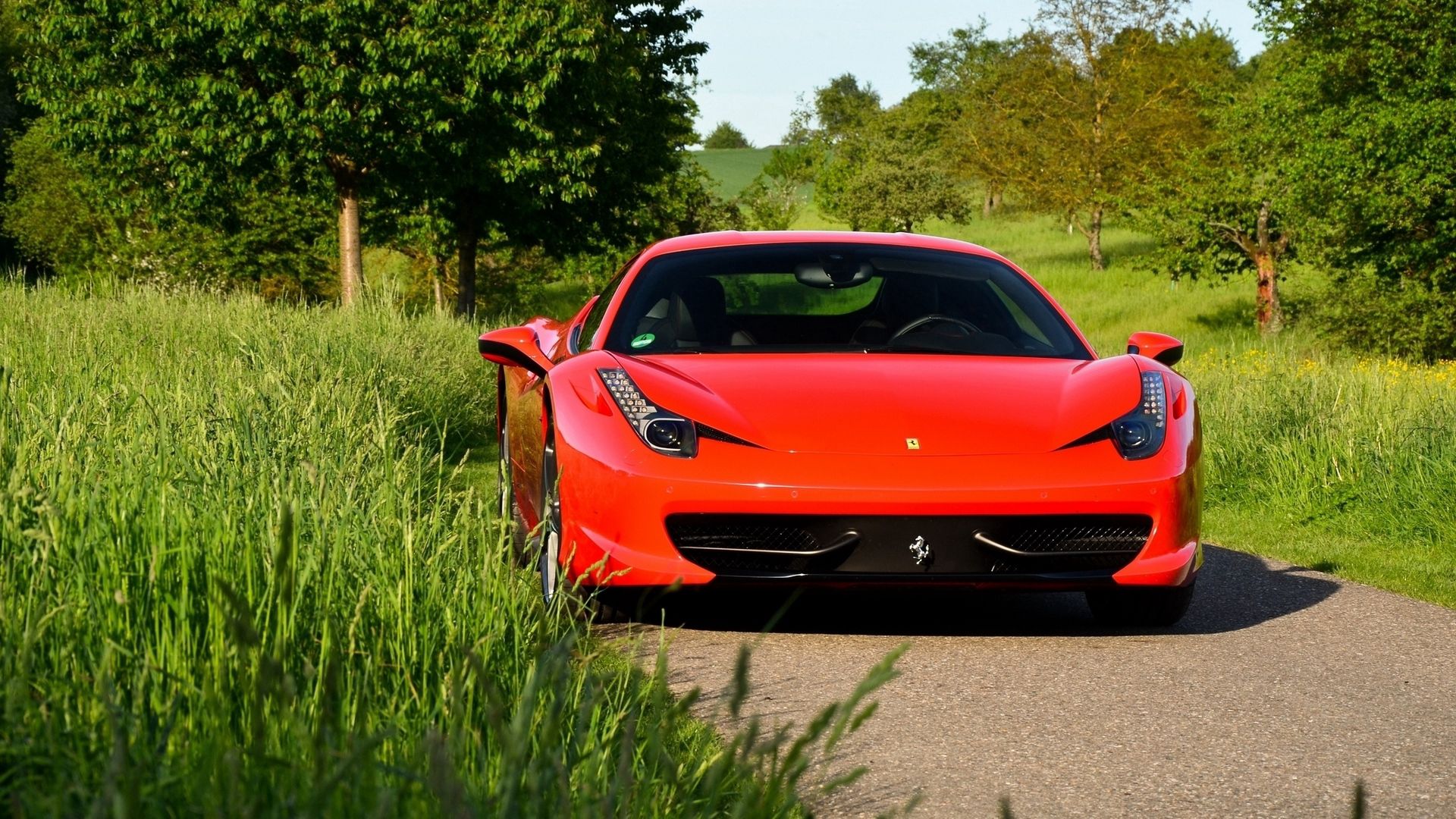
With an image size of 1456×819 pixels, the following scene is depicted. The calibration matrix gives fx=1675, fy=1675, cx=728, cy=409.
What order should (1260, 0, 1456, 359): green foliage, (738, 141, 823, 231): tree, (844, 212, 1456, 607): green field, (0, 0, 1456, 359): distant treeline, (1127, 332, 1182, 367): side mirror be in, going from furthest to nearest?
(738, 141, 823, 231): tree < (0, 0, 1456, 359): distant treeline < (1260, 0, 1456, 359): green foliage < (844, 212, 1456, 607): green field < (1127, 332, 1182, 367): side mirror

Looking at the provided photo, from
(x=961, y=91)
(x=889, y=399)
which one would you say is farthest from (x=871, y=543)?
(x=961, y=91)

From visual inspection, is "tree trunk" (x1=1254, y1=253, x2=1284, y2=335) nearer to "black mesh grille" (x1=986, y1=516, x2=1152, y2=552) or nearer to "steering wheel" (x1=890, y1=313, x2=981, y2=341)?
"steering wheel" (x1=890, y1=313, x2=981, y2=341)

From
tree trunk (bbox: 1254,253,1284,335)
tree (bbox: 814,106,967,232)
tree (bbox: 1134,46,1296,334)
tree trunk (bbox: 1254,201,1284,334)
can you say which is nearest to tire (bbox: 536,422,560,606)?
tree (bbox: 1134,46,1296,334)

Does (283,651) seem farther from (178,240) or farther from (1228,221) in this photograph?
(178,240)

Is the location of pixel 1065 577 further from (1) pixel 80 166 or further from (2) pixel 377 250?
(2) pixel 377 250

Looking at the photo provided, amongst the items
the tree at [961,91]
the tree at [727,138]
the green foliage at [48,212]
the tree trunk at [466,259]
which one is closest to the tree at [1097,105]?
the tree at [961,91]

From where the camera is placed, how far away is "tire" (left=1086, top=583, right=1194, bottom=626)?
19.1 feet

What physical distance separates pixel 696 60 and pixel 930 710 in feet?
128

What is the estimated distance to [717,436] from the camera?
5.22 m

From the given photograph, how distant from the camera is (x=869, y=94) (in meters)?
134

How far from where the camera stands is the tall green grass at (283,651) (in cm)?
207

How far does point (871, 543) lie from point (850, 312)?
2156mm

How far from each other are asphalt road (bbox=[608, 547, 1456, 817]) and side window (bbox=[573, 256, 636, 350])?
3.59 feet

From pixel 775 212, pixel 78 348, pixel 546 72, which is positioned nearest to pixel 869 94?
pixel 775 212
